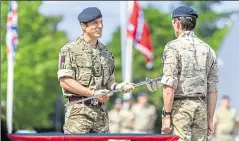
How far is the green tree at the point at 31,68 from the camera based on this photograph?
47906mm

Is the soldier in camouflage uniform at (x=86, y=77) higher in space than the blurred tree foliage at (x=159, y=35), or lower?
lower

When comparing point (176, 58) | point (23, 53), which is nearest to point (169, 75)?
point (176, 58)

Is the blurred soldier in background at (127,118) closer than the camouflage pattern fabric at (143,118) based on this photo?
No

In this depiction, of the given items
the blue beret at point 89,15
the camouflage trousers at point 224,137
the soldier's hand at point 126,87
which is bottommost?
the camouflage trousers at point 224,137

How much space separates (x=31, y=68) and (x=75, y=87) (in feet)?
142

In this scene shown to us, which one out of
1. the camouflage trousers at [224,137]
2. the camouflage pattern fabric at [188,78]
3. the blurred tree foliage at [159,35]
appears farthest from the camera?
the blurred tree foliage at [159,35]

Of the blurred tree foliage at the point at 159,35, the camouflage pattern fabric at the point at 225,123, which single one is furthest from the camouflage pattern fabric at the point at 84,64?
the blurred tree foliage at the point at 159,35

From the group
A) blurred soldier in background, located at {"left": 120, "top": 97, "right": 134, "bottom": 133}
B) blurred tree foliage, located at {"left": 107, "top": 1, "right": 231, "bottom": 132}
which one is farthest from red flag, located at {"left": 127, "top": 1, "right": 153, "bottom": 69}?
blurred tree foliage, located at {"left": 107, "top": 1, "right": 231, "bottom": 132}

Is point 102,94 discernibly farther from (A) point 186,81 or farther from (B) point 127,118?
(B) point 127,118

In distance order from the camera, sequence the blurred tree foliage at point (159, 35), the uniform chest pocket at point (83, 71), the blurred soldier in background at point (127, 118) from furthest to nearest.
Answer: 1. the blurred tree foliage at point (159, 35)
2. the blurred soldier in background at point (127, 118)
3. the uniform chest pocket at point (83, 71)

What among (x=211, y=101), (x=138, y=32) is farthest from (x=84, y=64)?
(x=138, y=32)

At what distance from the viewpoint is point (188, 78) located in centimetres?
880

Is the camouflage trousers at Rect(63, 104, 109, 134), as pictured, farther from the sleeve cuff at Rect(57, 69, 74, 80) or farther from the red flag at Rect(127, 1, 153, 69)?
the red flag at Rect(127, 1, 153, 69)

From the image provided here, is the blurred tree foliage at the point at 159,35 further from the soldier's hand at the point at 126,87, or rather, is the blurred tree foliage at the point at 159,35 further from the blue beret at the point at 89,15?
the soldier's hand at the point at 126,87
